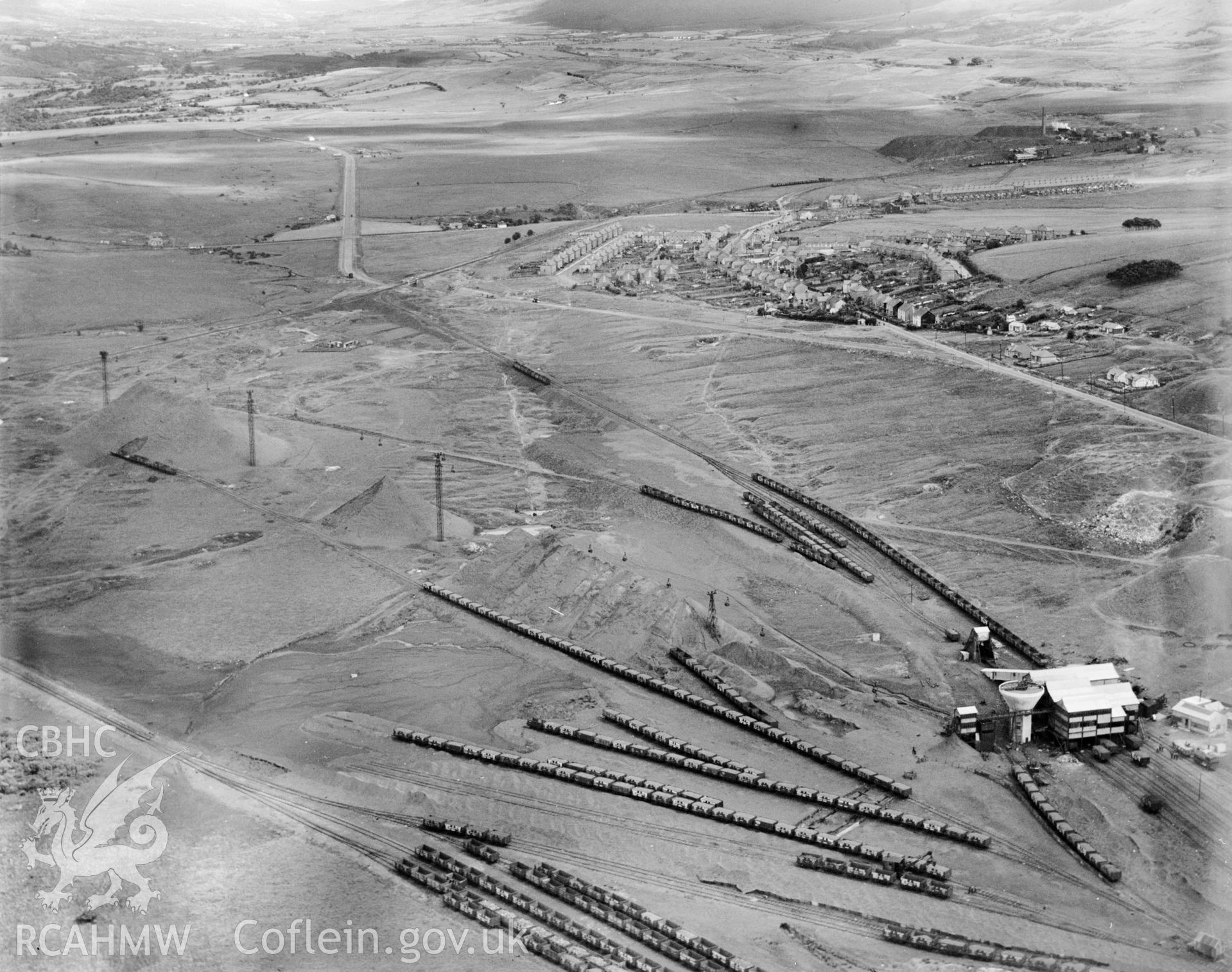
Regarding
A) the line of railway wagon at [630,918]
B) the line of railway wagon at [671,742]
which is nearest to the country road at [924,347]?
the line of railway wagon at [671,742]

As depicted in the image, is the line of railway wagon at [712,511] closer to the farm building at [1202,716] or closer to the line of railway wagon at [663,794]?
the farm building at [1202,716]

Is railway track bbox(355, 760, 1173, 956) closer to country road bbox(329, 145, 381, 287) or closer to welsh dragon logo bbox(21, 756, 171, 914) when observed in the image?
welsh dragon logo bbox(21, 756, 171, 914)

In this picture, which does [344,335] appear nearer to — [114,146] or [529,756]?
[529,756]

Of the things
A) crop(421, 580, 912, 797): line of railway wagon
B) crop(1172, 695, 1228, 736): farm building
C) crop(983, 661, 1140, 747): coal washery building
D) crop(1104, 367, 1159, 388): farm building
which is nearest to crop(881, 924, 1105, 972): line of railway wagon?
crop(421, 580, 912, 797): line of railway wagon

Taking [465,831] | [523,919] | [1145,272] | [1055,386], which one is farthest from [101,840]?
[1145,272]

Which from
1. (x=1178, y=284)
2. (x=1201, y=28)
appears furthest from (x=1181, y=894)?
(x=1201, y=28)

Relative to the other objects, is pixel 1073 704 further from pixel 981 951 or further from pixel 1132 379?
pixel 1132 379
